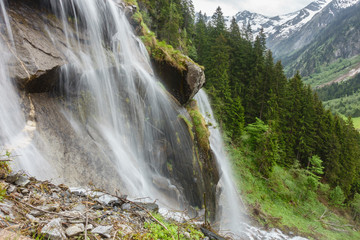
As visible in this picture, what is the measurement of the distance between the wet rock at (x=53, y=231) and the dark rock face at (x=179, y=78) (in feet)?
31.1

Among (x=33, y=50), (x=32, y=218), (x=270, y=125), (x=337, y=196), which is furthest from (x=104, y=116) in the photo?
(x=337, y=196)

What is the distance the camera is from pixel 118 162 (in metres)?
7.17

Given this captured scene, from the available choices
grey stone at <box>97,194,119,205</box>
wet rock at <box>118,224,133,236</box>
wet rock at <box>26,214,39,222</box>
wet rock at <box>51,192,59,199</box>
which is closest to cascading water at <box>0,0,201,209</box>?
wet rock at <box>51,192,59,199</box>

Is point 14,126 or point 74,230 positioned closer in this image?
point 74,230

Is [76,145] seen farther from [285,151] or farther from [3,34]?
[285,151]

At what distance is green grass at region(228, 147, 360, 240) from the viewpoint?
1772 cm

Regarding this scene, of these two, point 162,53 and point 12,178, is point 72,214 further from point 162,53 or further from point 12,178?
point 162,53

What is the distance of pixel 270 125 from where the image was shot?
2491 cm

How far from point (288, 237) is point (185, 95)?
13797mm

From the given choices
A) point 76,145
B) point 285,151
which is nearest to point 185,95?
point 76,145

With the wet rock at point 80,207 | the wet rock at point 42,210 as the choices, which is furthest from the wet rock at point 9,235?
the wet rock at point 80,207

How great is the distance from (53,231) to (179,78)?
981cm

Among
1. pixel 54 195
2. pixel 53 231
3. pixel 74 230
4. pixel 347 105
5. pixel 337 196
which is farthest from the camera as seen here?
pixel 347 105

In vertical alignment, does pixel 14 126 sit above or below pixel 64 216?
above
